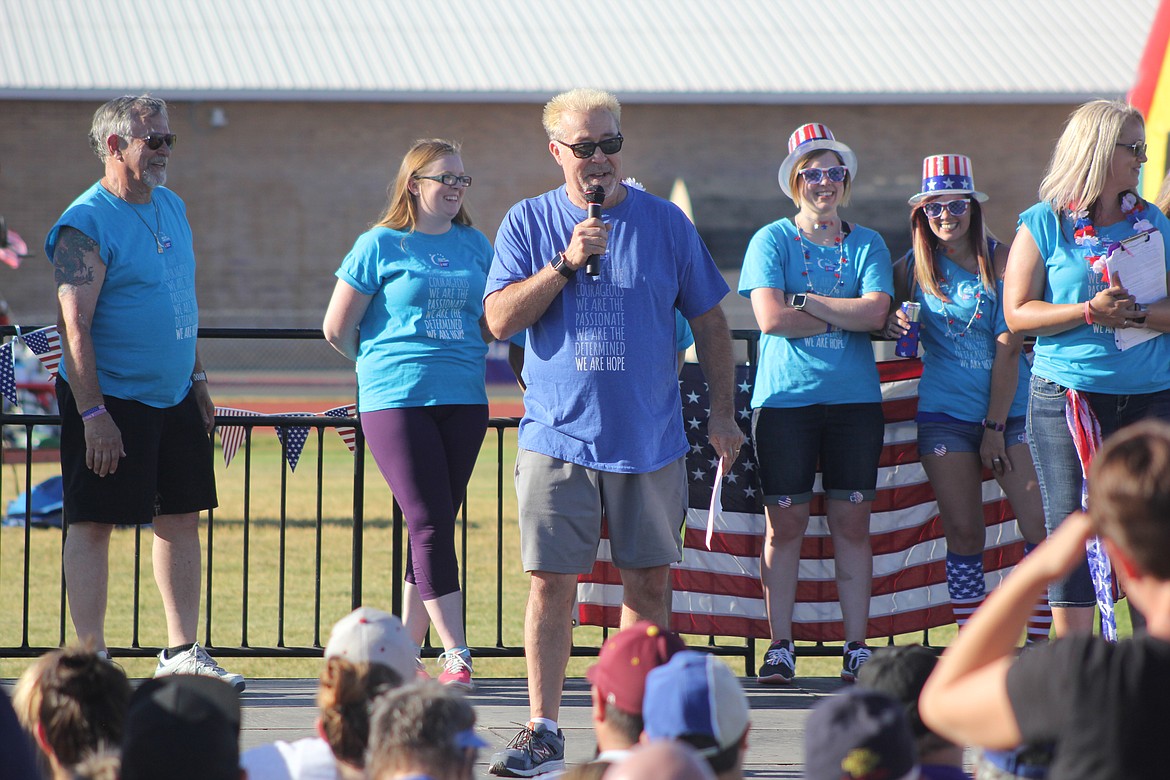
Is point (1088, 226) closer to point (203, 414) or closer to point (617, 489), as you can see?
point (617, 489)

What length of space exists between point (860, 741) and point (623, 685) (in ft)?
2.04

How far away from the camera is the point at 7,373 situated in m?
5.60

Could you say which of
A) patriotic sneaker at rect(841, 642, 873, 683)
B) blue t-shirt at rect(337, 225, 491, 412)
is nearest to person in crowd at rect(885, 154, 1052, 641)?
patriotic sneaker at rect(841, 642, 873, 683)

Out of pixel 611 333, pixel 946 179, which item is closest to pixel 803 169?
pixel 946 179

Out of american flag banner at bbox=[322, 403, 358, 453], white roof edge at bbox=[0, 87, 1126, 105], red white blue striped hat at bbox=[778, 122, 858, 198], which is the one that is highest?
white roof edge at bbox=[0, 87, 1126, 105]

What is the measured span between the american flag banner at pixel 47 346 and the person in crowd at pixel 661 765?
366 cm

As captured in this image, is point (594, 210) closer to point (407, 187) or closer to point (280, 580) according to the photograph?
point (407, 187)

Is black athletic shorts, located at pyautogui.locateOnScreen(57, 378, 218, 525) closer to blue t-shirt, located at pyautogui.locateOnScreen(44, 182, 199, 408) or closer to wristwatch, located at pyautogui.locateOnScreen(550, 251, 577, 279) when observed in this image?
blue t-shirt, located at pyautogui.locateOnScreen(44, 182, 199, 408)

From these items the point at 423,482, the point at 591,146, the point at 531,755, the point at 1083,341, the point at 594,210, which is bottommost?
the point at 531,755

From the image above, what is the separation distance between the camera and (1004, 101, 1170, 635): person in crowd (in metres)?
4.53

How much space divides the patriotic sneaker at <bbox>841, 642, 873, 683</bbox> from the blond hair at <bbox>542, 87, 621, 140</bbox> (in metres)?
2.35

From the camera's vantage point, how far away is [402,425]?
4.96 m

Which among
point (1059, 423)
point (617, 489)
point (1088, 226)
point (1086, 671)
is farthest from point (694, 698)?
point (1088, 226)

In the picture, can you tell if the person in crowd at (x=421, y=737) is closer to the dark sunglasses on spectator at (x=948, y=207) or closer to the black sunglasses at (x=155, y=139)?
the black sunglasses at (x=155, y=139)
